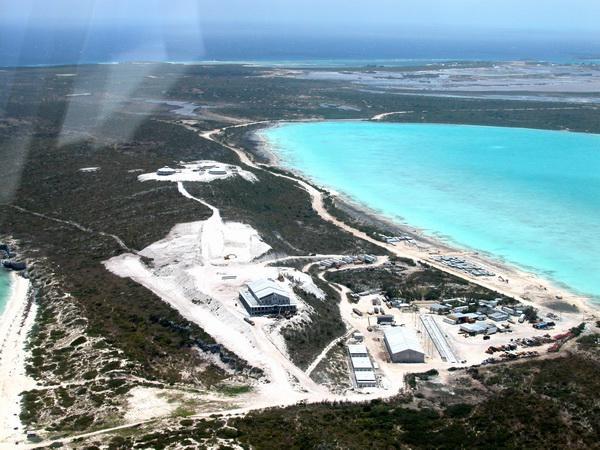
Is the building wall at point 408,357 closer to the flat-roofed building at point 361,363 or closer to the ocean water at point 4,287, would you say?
the flat-roofed building at point 361,363

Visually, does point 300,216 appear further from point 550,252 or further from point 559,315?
point 559,315

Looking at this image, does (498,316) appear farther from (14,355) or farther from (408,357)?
(14,355)

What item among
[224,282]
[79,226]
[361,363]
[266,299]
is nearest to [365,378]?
[361,363]

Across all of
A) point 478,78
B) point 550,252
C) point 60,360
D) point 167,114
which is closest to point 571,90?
point 478,78

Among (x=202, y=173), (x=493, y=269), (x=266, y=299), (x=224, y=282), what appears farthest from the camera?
(x=202, y=173)

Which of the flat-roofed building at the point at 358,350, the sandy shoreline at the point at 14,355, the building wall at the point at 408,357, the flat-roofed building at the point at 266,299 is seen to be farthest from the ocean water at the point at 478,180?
the sandy shoreline at the point at 14,355

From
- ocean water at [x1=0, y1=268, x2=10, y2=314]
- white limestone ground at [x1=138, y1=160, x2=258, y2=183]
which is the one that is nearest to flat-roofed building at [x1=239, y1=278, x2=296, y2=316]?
ocean water at [x1=0, y1=268, x2=10, y2=314]
